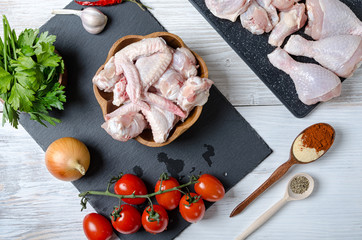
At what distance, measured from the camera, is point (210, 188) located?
1.59 metres

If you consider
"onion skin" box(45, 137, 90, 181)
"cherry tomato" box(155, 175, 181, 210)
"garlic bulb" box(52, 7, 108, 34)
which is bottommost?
"cherry tomato" box(155, 175, 181, 210)

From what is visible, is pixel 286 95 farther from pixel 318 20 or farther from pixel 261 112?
pixel 318 20

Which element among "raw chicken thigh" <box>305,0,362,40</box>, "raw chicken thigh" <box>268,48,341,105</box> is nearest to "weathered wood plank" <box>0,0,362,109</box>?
"raw chicken thigh" <box>268,48,341,105</box>

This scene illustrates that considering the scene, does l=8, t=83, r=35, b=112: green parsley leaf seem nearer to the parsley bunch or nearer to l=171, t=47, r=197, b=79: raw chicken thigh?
the parsley bunch

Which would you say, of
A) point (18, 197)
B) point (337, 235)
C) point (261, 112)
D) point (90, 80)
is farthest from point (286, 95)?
point (18, 197)

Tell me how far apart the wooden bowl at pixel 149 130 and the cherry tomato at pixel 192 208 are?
0.29 metres

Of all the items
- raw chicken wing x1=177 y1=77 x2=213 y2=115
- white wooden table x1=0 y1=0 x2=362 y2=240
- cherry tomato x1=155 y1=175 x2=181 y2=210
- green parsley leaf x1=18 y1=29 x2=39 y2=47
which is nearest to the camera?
raw chicken wing x1=177 y1=77 x2=213 y2=115

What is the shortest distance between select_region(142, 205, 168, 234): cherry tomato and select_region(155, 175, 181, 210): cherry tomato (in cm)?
3

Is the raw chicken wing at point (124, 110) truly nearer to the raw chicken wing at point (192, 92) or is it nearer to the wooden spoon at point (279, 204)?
the raw chicken wing at point (192, 92)

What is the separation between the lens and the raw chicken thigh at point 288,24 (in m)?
1.63

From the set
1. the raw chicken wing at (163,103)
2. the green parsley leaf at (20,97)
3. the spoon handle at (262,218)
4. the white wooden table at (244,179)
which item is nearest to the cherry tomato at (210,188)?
the white wooden table at (244,179)

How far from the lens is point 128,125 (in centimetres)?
144

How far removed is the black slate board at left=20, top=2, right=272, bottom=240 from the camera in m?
1.71

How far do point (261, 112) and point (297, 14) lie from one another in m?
0.48
